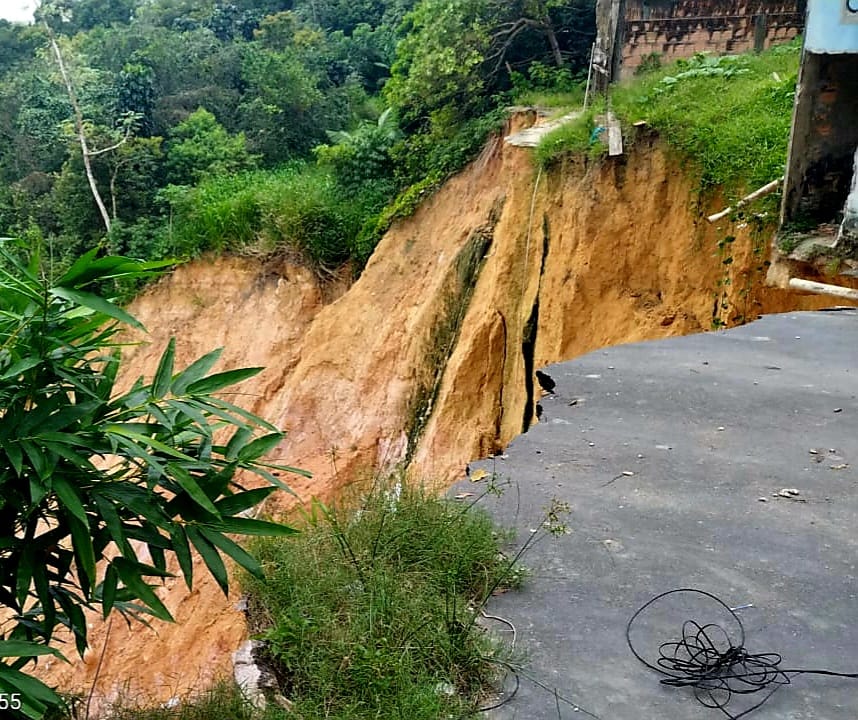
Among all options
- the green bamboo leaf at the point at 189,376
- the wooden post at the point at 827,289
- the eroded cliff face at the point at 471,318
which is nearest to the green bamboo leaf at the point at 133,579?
the green bamboo leaf at the point at 189,376

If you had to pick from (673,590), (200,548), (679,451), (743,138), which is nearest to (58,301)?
(200,548)

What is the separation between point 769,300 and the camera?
7785 millimetres

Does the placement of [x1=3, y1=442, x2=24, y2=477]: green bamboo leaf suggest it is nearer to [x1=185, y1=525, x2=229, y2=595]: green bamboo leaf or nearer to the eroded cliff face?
[x1=185, y1=525, x2=229, y2=595]: green bamboo leaf

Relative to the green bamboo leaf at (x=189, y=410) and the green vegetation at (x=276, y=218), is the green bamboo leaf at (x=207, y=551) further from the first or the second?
the green vegetation at (x=276, y=218)

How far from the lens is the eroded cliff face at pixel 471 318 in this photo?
8734 millimetres

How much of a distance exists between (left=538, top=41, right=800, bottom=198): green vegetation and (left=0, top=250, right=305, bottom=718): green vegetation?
6708mm

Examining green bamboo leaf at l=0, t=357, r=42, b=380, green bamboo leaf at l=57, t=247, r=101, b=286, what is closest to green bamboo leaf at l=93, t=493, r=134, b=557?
green bamboo leaf at l=0, t=357, r=42, b=380

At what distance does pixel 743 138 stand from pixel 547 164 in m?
2.37

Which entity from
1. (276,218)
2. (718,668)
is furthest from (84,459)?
(276,218)

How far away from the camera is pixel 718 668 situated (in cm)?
259

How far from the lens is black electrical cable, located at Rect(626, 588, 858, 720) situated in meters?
2.52

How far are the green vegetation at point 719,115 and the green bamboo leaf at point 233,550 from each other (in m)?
6.77

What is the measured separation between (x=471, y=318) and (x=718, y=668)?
311 inches

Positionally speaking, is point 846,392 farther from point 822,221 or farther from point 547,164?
point 547,164
